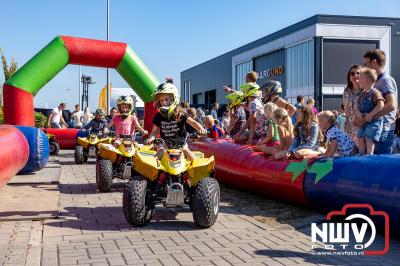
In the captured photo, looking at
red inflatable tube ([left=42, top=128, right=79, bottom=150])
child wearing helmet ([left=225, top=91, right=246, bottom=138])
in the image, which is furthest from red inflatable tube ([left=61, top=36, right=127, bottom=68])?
red inflatable tube ([left=42, top=128, right=79, bottom=150])

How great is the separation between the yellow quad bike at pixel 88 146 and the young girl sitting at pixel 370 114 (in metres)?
6.37

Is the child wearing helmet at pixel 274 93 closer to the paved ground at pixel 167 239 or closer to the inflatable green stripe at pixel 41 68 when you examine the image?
the paved ground at pixel 167 239

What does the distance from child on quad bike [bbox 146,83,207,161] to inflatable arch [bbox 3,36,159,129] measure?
7228 millimetres

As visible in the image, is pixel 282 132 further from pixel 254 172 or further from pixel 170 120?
pixel 170 120

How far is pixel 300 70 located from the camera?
34.8m

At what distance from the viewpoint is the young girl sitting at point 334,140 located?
6961 mm

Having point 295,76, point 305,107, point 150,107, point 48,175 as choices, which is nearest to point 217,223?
point 305,107

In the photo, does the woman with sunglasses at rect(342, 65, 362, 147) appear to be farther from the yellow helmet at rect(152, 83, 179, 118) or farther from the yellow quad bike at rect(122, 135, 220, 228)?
the yellow helmet at rect(152, 83, 179, 118)

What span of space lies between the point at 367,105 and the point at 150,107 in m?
9.07

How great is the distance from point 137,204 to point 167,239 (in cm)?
62

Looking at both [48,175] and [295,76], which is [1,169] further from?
[295,76]

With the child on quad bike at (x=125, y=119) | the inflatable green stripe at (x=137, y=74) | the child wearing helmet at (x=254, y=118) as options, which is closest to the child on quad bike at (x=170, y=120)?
the child wearing helmet at (x=254, y=118)

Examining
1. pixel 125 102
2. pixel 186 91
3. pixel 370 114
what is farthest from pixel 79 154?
pixel 186 91

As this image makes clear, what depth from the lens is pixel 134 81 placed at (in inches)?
581
